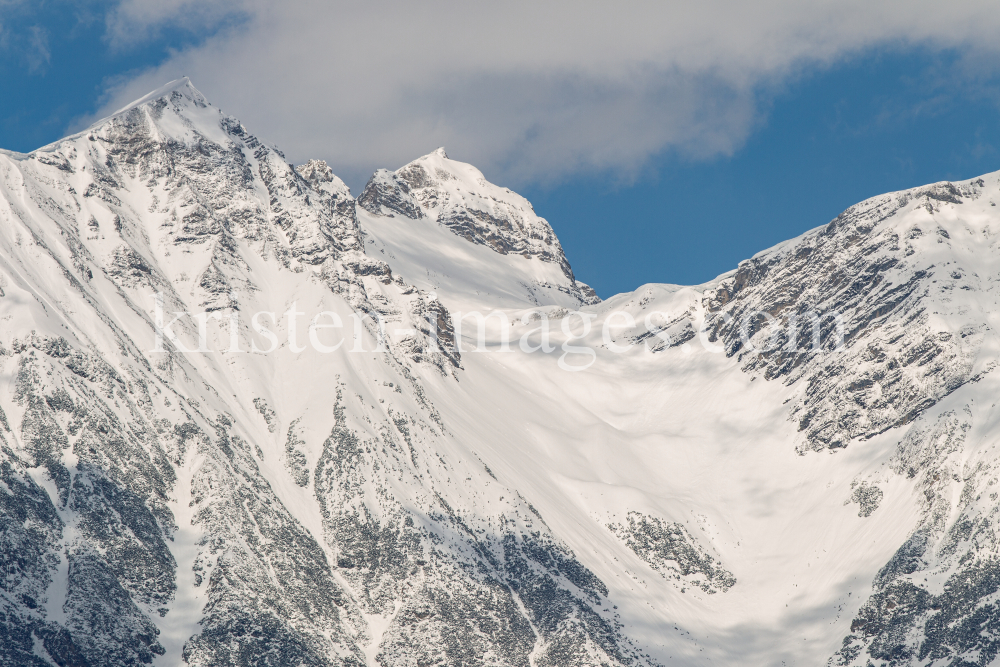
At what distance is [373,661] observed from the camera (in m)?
124

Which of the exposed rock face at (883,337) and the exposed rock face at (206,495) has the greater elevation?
the exposed rock face at (883,337)

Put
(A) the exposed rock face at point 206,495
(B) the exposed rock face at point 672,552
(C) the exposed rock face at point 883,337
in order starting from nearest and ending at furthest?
(A) the exposed rock face at point 206,495 → (B) the exposed rock face at point 672,552 → (C) the exposed rock face at point 883,337

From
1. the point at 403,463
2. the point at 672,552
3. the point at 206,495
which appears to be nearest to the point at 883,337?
the point at 672,552

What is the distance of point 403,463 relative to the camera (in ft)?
488

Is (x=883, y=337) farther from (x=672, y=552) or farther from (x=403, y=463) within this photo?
(x=403, y=463)

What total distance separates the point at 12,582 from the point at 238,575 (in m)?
23.6

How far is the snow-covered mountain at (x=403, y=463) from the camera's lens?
122 meters

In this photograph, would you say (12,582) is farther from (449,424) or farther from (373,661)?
(449,424)

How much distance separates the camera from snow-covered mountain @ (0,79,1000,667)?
122 meters

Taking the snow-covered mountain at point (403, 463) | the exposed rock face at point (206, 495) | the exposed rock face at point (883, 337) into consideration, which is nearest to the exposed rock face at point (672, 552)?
the snow-covered mountain at point (403, 463)

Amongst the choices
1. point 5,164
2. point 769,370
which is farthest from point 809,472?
point 5,164

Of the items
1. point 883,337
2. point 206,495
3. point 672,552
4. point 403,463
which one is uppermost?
point 883,337

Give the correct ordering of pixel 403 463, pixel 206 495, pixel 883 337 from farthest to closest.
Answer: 1. pixel 883 337
2. pixel 403 463
3. pixel 206 495

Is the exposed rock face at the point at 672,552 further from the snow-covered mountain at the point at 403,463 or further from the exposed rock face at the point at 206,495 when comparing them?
the exposed rock face at the point at 206,495
